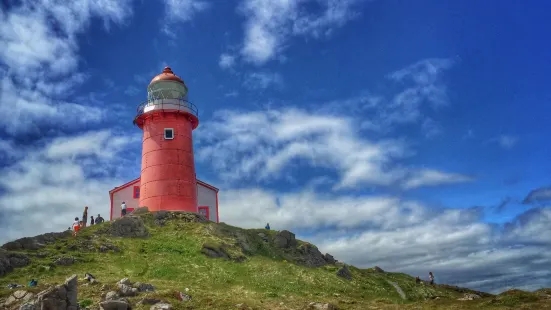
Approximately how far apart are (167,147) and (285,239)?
18.7 metres

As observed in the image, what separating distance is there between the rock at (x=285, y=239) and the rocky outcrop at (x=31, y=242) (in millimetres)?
22881

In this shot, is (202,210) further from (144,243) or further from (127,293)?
(127,293)

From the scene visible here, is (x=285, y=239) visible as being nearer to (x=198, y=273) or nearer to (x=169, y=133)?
(x=198, y=273)

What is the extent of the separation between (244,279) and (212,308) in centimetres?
1146

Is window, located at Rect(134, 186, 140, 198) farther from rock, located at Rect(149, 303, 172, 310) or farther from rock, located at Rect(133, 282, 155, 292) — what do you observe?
rock, located at Rect(149, 303, 172, 310)

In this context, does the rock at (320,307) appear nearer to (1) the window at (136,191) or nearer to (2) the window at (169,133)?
(2) the window at (169,133)

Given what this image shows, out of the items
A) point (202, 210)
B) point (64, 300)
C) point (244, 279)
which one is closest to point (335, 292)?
point (244, 279)

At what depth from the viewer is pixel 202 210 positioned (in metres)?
59.8

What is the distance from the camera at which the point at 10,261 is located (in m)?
32.5

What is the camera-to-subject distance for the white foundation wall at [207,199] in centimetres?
6009

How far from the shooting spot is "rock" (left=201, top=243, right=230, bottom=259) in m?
41.0

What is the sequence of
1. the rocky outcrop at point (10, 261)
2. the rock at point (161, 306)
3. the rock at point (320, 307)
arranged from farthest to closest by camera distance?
the rocky outcrop at point (10, 261) < the rock at point (320, 307) < the rock at point (161, 306)

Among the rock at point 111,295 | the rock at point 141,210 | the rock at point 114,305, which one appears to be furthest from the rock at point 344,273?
the rock at point 114,305

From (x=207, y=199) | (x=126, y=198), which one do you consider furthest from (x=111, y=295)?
(x=207, y=199)
